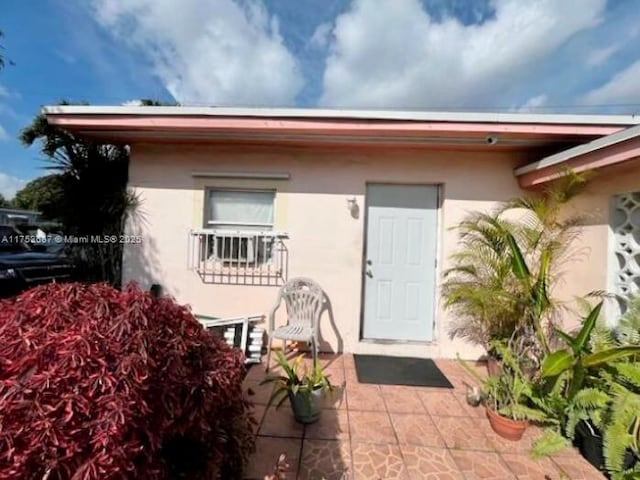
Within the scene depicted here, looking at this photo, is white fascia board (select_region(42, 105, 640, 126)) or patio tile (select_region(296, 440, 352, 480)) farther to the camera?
white fascia board (select_region(42, 105, 640, 126))

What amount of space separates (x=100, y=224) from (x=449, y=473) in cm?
516

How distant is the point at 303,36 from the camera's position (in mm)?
5996

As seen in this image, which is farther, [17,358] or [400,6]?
[400,6]

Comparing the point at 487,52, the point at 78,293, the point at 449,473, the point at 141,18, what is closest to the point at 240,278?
the point at 78,293

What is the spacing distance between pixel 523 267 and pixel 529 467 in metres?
1.78

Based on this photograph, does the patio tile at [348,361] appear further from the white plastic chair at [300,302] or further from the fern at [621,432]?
the fern at [621,432]

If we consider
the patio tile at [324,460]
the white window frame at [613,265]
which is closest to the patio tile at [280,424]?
the patio tile at [324,460]

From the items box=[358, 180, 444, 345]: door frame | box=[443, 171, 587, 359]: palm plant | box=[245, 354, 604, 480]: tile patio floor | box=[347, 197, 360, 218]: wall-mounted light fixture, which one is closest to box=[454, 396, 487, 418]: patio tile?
box=[245, 354, 604, 480]: tile patio floor

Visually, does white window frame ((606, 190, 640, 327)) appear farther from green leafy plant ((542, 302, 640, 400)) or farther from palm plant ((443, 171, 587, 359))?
green leafy plant ((542, 302, 640, 400))

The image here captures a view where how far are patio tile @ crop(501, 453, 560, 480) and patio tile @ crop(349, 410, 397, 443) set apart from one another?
88 cm

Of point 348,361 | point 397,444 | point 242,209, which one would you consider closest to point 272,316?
point 348,361

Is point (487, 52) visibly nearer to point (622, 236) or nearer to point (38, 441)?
point (622, 236)

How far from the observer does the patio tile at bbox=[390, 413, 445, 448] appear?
8.44ft

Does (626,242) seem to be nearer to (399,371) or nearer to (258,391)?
(399,371)
